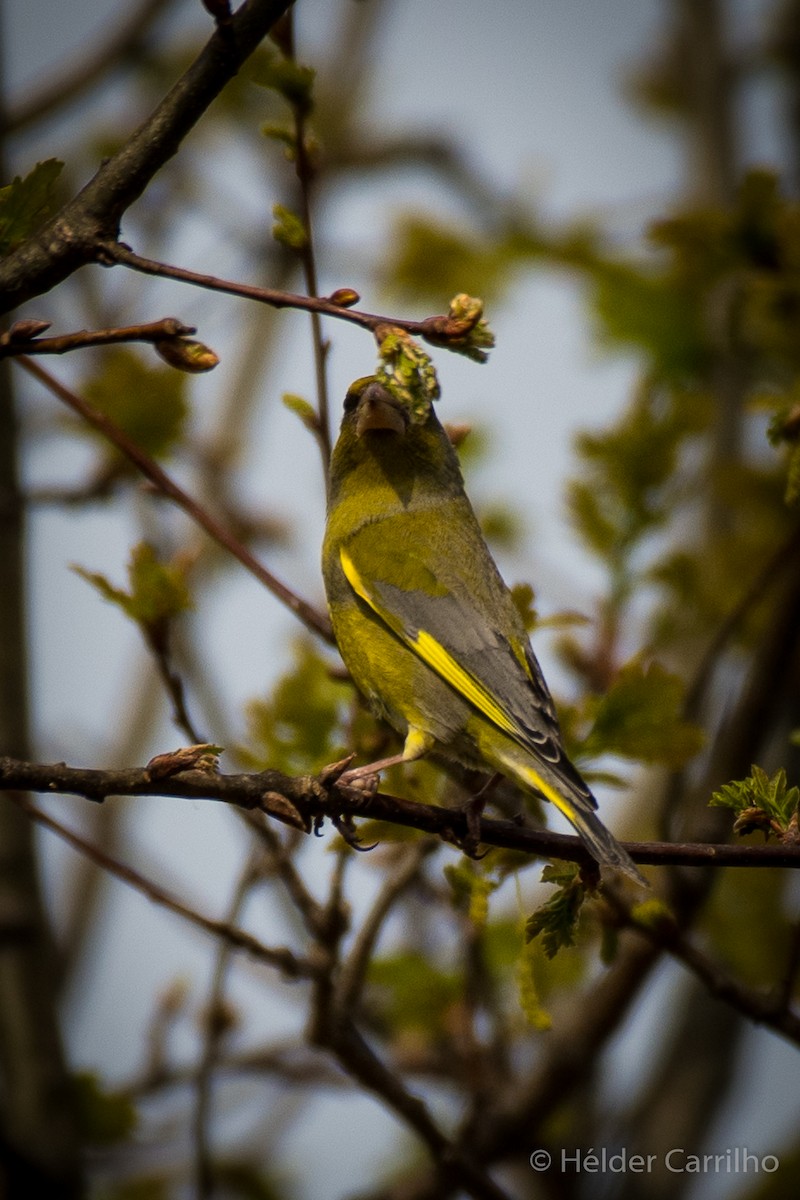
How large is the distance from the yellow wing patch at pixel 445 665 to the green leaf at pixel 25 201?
4.11ft

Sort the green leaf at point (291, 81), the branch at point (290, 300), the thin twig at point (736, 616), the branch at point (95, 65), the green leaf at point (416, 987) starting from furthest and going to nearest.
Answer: the branch at point (95, 65) < the green leaf at point (416, 987) < the thin twig at point (736, 616) < the green leaf at point (291, 81) < the branch at point (290, 300)

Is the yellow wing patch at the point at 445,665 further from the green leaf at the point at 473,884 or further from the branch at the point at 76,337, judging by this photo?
the branch at the point at 76,337

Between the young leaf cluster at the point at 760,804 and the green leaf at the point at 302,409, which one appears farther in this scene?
the green leaf at the point at 302,409

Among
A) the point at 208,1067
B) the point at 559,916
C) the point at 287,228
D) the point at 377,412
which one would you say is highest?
the point at 377,412

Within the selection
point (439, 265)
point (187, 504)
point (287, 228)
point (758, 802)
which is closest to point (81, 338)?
point (287, 228)

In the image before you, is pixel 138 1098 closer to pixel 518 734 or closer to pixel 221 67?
pixel 518 734

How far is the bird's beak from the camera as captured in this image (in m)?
3.29

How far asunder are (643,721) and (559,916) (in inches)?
29.1

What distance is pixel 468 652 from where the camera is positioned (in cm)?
282

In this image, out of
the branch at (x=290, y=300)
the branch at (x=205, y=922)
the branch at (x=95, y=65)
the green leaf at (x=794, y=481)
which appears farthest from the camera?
the branch at (x=95, y=65)

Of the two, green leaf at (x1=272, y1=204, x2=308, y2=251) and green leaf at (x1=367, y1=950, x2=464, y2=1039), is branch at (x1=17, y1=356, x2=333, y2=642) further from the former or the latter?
green leaf at (x1=367, y1=950, x2=464, y2=1039)

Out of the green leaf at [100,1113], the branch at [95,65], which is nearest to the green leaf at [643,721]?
the green leaf at [100,1113]

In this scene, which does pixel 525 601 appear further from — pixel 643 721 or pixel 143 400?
pixel 143 400

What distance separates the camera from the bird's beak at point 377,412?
3.29 m
